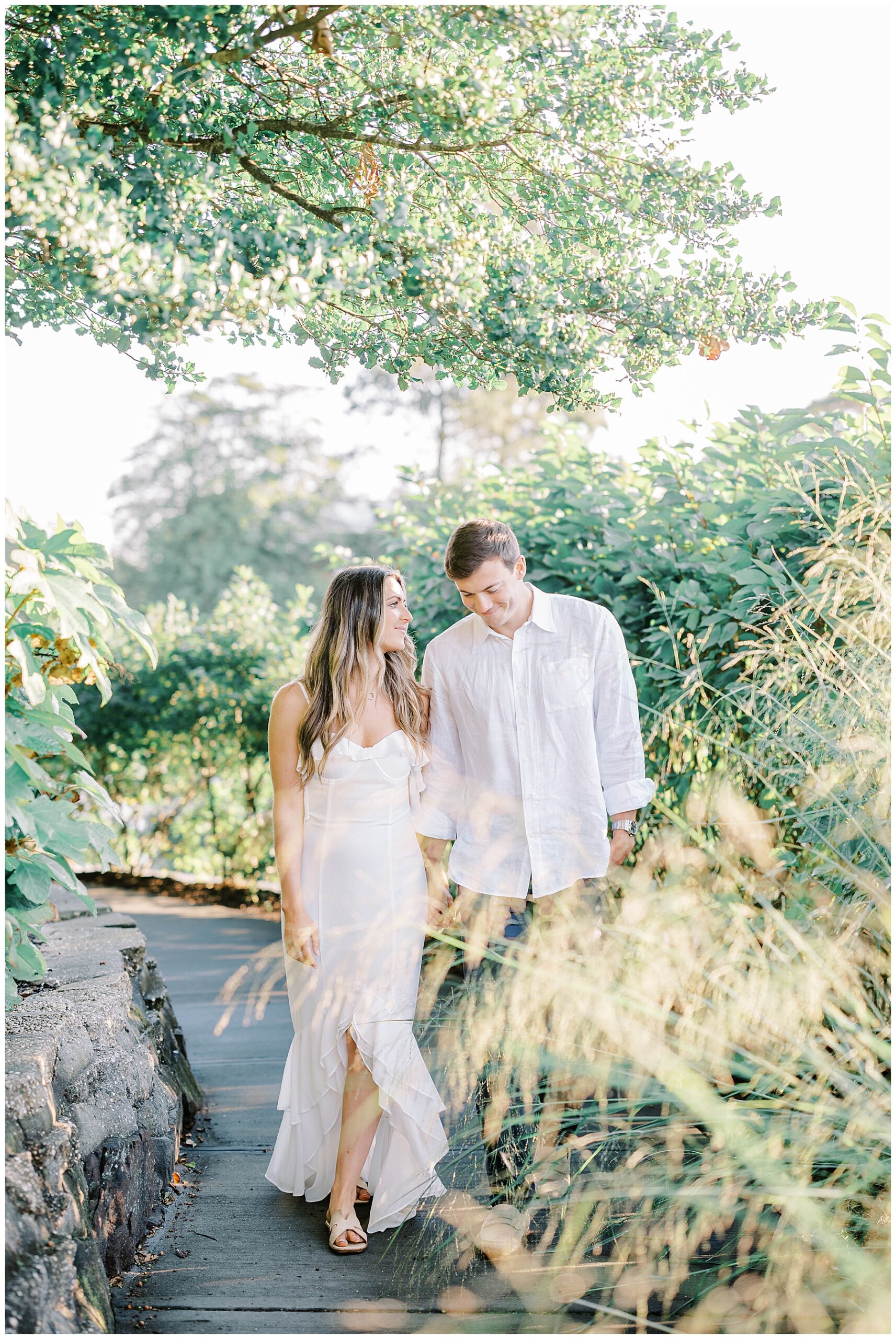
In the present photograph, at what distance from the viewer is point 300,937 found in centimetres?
275

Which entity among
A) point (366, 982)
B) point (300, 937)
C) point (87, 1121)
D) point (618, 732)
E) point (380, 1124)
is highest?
point (618, 732)

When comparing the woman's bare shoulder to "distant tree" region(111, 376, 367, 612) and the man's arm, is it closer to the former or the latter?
the man's arm

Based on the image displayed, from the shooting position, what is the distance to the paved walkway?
2.21m

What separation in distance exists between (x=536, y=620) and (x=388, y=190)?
1.20m

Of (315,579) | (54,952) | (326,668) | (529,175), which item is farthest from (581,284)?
(315,579)

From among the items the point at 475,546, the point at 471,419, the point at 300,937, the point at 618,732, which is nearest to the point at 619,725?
the point at 618,732

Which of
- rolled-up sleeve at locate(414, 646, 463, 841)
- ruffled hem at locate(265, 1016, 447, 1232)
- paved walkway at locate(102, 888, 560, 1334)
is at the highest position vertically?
rolled-up sleeve at locate(414, 646, 463, 841)

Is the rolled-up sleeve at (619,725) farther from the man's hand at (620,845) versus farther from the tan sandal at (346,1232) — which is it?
the tan sandal at (346,1232)

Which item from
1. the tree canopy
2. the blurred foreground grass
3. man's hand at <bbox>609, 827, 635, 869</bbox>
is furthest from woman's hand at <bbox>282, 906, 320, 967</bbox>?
the tree canopy

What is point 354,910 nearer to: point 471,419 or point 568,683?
point 568,683

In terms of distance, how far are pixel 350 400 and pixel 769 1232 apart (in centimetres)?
2091

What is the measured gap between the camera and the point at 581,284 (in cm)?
266

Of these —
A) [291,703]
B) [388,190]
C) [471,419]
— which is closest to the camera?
[388,190]

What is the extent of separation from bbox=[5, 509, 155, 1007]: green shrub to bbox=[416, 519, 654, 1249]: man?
1.02 metres
